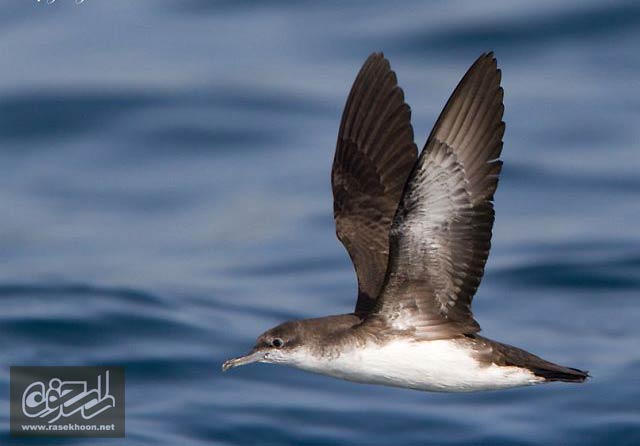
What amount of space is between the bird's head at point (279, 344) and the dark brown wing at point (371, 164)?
45.7 inches

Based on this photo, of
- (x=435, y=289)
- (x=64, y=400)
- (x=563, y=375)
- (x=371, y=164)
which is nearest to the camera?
(x=563, y=375)

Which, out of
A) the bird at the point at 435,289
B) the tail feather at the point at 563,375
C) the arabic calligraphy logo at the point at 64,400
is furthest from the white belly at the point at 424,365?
the arabic calligraphy logo at the point at 64,400

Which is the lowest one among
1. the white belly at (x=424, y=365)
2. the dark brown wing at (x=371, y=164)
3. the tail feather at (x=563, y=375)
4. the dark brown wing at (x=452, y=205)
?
the tail feather at (x=563, y=375)

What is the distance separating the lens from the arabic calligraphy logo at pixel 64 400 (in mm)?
19109

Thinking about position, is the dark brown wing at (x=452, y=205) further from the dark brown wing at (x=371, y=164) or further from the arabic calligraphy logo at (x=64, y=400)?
the arabic calligraphy logo at (x=64, y=400)

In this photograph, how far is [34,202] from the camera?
924 inches

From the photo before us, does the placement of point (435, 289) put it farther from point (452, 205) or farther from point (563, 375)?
point (563, 375)

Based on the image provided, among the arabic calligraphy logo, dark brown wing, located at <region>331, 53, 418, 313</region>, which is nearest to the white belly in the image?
dark brown wing, located at <region>331, 53, 418, 313</region>

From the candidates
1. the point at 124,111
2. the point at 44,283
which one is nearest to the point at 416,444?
the point at 44,283

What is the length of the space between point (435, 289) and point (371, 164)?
219cm

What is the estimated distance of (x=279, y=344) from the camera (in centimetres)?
1357

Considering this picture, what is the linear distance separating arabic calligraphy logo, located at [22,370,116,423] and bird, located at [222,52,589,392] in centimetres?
545

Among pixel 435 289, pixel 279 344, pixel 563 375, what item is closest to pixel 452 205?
pixel 435 289

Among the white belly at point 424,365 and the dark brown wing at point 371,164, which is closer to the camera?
the white belly at point 424,365
